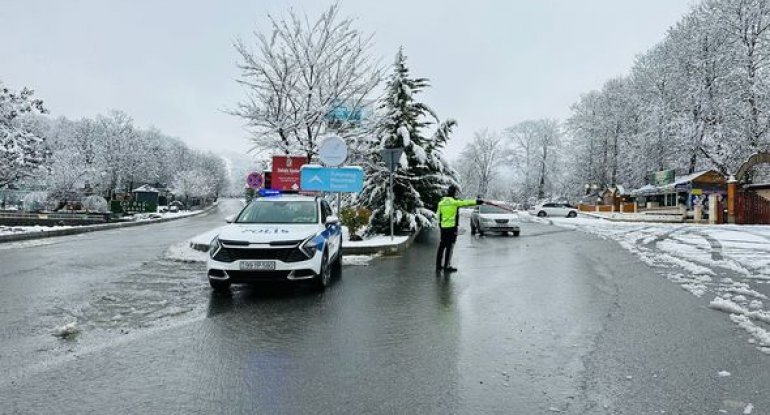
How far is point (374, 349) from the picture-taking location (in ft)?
16.3

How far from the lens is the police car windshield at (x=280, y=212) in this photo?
889cm

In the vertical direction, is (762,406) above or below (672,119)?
below

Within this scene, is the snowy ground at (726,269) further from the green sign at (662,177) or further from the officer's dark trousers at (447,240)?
A: the green sign at (662,177)

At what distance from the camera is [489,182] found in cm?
7975

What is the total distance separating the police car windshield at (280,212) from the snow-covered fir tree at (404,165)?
933 centimetres

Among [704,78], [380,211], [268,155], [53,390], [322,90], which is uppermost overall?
[704,78]

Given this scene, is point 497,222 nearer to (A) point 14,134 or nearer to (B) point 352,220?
(B) point 352,220

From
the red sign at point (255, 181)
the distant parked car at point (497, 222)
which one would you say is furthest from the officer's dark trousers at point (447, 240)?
the distant parked car at point (497, 222)

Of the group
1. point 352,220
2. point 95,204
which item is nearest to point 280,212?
point 352,220

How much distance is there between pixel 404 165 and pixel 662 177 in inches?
1228

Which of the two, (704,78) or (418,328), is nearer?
(418,328)

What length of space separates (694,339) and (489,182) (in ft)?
249

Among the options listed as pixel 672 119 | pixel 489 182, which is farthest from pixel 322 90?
pixel 489 182

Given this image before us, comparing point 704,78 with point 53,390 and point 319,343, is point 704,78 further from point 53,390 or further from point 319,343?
point 53,390
